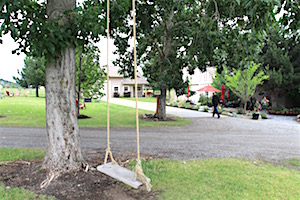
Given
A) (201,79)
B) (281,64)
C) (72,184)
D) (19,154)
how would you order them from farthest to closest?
(201,79)
(281,64)
(19,154)
(72,184)

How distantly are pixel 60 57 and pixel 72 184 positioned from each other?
7.30 feet

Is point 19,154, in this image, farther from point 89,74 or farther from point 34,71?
point 34,71

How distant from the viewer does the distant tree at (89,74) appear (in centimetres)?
1224

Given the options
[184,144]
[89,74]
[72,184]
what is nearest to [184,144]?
[184,144]

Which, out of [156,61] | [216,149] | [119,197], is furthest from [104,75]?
[119,197]

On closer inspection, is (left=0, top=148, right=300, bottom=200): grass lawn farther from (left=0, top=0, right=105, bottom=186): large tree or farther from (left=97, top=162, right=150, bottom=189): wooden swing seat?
(left=0, top=0, right=105, bottom=186): large tree

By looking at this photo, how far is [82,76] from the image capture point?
12445 mm

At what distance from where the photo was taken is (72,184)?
12.4ft

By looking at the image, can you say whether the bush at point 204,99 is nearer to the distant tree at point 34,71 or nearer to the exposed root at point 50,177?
the distant tree at point 34,71

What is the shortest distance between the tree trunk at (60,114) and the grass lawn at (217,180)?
82cm

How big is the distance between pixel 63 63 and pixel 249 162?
457 centimetres

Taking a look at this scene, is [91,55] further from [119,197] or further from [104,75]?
[119,197]

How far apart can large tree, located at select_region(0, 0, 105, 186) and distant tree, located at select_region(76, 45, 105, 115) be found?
25.5ft

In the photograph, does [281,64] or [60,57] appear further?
[281,64]
